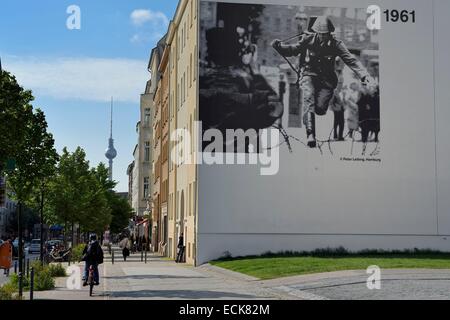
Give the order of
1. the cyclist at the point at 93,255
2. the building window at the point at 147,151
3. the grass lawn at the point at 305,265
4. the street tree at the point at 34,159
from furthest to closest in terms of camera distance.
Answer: the building window at the point at 147,151
the street tree at the point at 34,159
the grass lawn at the point at 305,265
the cyclist at the point at 93,255

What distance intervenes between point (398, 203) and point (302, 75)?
28.0 feet

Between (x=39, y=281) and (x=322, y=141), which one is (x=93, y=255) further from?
(x=322, y=141)

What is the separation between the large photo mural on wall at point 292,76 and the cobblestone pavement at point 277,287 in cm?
1241

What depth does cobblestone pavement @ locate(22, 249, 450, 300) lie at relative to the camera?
1905 centimetres

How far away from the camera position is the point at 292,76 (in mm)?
38719

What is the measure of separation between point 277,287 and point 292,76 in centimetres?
1841

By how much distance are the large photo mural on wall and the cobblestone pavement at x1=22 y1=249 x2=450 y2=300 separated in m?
12.4

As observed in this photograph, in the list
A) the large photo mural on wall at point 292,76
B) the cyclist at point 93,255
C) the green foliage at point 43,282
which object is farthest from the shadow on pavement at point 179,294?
the large photo mural on wall at point 292,76

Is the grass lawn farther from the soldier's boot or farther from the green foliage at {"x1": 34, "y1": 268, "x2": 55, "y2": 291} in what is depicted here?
the soldier's boot

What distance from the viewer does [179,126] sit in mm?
51000

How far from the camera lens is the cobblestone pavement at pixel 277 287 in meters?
19.0

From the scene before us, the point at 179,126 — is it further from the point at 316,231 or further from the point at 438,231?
the point at 438,231

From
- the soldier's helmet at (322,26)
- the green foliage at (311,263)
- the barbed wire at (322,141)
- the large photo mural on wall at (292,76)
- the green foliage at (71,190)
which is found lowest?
the green foliage at (311,263)

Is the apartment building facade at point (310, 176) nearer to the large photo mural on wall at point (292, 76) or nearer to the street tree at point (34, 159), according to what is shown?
the large photo mural on wall at point (292, 76)
